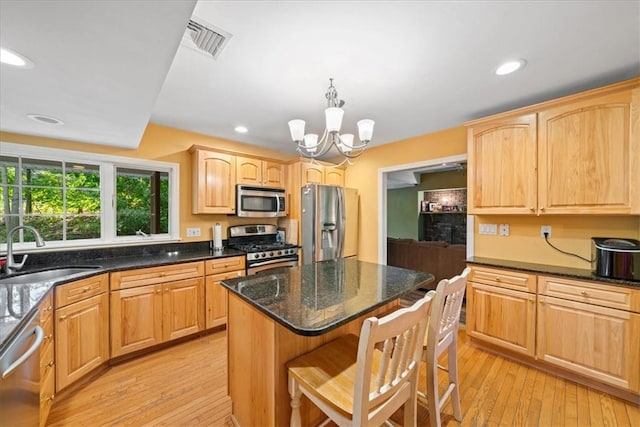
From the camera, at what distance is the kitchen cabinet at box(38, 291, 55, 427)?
151cm

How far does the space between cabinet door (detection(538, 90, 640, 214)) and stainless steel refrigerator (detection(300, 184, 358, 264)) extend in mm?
2220

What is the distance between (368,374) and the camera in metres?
0.90

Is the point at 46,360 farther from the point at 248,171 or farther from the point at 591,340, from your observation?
the point at 591,340

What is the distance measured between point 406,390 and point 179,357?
220 cm

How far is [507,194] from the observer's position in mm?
2422

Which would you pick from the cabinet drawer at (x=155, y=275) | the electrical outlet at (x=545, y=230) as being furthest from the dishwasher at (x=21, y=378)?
the electrical outlet at (x=545, y=230)

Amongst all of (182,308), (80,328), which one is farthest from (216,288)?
(80,328)

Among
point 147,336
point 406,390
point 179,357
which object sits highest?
point 406,390

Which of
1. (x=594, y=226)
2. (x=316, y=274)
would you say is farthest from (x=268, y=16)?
(x=594, y=226)

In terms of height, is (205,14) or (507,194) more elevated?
(205,14)

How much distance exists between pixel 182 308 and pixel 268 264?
1024 millimetres

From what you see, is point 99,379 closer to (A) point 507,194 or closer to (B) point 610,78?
(A) point 507,194

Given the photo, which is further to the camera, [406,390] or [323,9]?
[323,9]

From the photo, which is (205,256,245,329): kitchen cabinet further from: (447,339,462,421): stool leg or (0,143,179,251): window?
(447,339,462,421): stool leg
